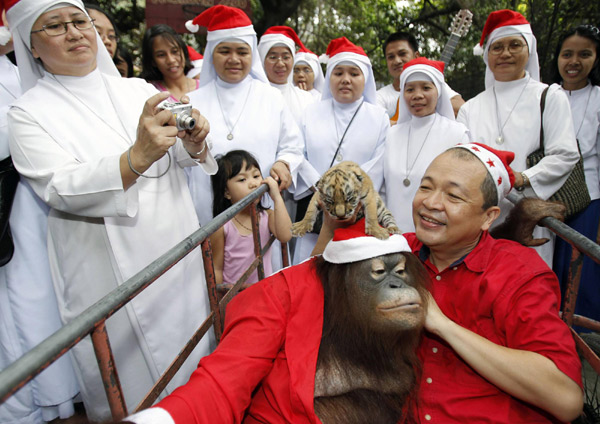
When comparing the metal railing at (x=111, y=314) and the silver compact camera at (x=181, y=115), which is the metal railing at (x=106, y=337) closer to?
the metal railing at (x=111, y=314)

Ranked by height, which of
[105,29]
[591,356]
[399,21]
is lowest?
[591,356]

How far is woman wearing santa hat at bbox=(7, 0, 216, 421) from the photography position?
6.44ft

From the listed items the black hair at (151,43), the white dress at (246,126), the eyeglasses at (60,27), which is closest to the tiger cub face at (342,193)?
the white dress at (246,126)

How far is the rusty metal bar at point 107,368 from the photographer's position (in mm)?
1188

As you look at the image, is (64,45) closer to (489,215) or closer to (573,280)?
(489,215)

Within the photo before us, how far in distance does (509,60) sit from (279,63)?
234 centimetres

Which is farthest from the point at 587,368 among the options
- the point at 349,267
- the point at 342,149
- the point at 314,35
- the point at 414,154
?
the point at 314,35

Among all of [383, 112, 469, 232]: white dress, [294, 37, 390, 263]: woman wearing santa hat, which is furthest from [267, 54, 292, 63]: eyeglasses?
[383, 112, 469, 232]: white dress

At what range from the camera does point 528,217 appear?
231 cm

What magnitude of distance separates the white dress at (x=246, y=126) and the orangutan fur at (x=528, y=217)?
1.68 meters

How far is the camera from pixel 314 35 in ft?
51.3

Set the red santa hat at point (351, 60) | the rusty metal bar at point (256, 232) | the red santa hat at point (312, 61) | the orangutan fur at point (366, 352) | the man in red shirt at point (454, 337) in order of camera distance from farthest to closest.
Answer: the red santa hat at point (312, 61)
the red santa hat at point (351, 60)
the rusty metal bar at point (256, 232)
the orangutan fur at point (366, 352)
the man in red shirt at point (454, 337)

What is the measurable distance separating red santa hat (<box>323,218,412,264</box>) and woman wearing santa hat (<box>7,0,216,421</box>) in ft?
2.97

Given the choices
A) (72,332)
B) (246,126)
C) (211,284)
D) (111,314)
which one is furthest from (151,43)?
(72,332)
